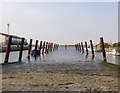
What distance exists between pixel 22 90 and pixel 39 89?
521 millimetres

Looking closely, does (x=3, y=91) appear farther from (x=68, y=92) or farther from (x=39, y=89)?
(x=68, y=92)

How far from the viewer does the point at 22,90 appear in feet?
22.1

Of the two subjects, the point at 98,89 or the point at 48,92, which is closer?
the point at 48,92

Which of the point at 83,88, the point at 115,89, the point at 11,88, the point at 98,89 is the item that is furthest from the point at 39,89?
the point at 115,89

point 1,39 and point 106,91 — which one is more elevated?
point 1,39

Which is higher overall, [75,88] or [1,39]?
[1,39]

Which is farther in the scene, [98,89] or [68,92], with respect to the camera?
[98,89]

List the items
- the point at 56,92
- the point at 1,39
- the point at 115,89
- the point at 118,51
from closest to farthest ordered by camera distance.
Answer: the point at 56,92, the point at 115,89, the point at 118,51, the point at 1,39

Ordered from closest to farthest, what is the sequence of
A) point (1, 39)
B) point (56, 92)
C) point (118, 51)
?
point (56, 92)
point (118, 51)
point (1, 39)

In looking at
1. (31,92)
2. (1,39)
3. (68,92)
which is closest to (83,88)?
(68,92)

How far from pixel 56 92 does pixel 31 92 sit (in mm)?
722

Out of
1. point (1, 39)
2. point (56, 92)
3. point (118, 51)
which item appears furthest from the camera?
point (1, 39)

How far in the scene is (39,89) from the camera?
6906 millimetres

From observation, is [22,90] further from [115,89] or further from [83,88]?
[115,89]
